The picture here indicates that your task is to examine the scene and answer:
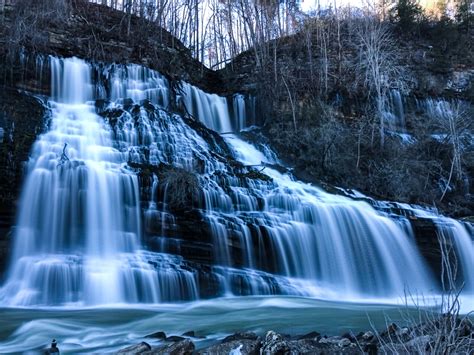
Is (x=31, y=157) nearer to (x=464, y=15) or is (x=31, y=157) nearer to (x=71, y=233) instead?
(x=71, y=233)

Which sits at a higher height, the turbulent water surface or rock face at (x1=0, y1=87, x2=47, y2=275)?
rock face at (x1=0, y1=87, x2=47, y2=275)

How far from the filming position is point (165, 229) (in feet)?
33.4

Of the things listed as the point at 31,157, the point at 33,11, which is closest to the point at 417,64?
the point at 33,11

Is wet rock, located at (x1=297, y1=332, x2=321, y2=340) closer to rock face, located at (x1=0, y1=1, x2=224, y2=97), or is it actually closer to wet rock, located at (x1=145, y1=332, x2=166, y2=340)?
wet rock, located at (x1=145, y1=332, x2=166, y2=340)

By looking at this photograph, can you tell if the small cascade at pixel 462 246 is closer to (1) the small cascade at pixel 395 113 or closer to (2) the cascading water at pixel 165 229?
(2) the cascading water at pixel 165 229

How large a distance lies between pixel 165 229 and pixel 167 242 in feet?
1.04

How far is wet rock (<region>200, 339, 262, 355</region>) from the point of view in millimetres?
4449

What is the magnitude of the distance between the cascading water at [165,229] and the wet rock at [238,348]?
4606 millimetres

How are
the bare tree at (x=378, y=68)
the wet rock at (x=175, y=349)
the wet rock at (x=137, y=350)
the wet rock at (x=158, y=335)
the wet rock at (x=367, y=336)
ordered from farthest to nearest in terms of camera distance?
the bare tree at (x=378, y=68), the wet rock at (x=158, y=335), the wet rock at (x=367, y=336), the wet rock at (x=137, y=350), the wet rock at (x=175, y=349)

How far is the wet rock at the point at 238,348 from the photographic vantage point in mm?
4449

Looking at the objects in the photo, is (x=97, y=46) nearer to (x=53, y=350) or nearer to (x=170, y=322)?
(x=170, y=322)

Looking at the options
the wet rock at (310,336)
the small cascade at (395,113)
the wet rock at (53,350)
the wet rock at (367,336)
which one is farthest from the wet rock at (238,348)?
the small cascade at (395,113)

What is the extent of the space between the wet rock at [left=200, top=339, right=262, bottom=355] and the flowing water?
5.27 feet

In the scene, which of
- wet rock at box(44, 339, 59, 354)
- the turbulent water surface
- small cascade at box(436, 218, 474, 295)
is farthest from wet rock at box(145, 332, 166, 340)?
small cascade at box(436, 218, 474, 295)
